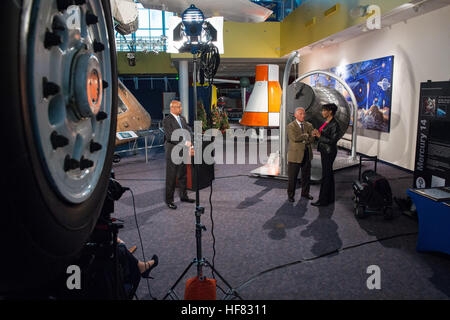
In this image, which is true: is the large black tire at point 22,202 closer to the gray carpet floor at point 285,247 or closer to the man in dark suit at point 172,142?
the gray carpet floor at point 285,247

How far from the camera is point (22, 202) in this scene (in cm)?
61

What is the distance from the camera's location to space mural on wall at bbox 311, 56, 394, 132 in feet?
27.3

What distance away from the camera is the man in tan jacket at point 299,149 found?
5.46 meters

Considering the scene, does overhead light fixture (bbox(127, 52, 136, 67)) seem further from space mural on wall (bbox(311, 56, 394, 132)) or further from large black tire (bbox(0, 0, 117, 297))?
large black tire (bbox(0, 0, 117, 297))

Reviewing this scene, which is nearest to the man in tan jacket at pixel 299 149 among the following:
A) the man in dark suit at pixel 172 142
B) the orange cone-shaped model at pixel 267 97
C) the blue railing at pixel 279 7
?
the man in dark suit at pixel 172 142

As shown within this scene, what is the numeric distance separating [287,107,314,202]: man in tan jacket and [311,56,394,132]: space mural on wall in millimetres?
3808

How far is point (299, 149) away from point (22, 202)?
201 inches

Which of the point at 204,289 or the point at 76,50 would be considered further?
the point at 204,289

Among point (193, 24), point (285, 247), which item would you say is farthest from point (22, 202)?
point (285, 247)

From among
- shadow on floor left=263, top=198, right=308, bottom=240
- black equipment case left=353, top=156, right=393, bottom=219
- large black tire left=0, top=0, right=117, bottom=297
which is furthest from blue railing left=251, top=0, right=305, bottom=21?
large black tire left=0, top=0, right=117, bottom=297

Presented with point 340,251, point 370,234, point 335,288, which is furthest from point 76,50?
point 370,234

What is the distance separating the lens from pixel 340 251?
150 inches

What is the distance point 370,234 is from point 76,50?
4.19 metres
